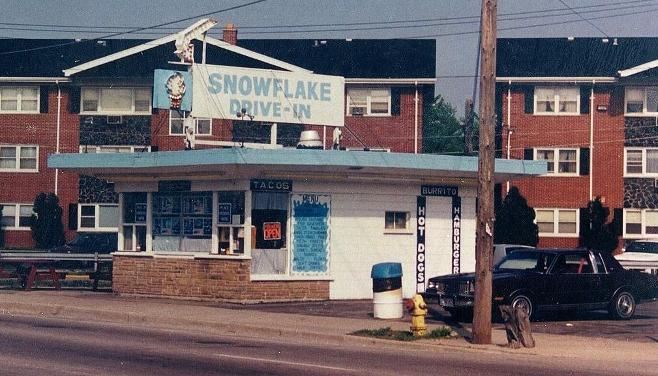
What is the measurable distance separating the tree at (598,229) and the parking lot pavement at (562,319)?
59.4 feet

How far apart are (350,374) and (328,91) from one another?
1724 cm

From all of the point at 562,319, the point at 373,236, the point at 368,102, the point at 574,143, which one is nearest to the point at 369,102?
the point at 368,102

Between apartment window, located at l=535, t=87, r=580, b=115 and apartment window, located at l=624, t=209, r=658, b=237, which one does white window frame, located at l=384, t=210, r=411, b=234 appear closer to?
apartment window, located at l=535, t=87, r=580, b=115

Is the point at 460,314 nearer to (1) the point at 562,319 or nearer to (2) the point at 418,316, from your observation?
(1) the point at 562,319

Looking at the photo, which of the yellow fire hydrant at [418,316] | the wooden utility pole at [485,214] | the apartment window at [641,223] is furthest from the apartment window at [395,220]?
the apartment window at [641,223]

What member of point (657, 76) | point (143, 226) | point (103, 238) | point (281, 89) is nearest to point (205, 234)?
point (143, 226)

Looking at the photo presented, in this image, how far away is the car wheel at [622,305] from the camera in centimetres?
2511

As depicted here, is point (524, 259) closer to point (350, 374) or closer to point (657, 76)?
point (350, 374)

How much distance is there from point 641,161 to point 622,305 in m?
27.6

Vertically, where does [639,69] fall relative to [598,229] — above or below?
above

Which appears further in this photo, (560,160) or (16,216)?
(16,216)

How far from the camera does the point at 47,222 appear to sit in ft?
171

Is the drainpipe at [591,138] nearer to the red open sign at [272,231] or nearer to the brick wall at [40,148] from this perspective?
the brick wall at [40,148]

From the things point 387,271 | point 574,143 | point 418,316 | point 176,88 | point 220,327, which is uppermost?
point 574,143
